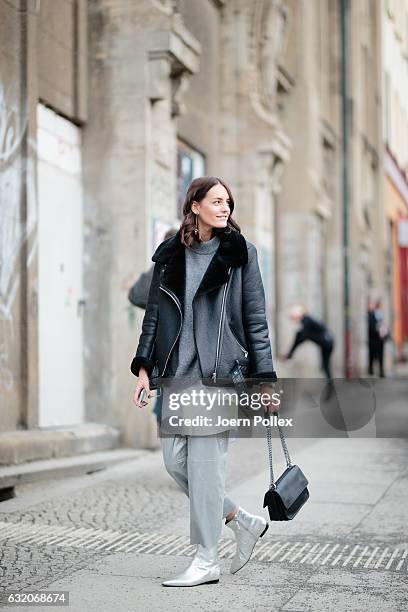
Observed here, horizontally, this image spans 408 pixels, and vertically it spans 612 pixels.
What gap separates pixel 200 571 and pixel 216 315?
1259 millimetres

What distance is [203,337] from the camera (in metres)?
5.40

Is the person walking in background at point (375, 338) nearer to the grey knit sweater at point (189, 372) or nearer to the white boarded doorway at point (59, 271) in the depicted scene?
the white boarded doorway at point (59, 271)

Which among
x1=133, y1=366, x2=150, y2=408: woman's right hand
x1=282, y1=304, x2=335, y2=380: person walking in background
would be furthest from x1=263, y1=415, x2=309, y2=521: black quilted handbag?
x1=282, y1=304, x2=335, y2=380: person walking in background

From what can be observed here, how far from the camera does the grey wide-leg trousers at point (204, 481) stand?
5371 mm

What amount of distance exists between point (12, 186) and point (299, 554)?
182 inches

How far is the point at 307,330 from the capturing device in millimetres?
17672

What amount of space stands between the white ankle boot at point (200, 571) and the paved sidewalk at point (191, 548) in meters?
0.04

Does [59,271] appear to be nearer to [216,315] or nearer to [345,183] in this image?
[216,315]

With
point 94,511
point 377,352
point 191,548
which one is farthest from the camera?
point 377,352

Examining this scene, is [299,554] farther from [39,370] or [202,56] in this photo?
[202,56]

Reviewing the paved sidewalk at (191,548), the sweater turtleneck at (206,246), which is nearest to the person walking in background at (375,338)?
the paved sidewalk at (191,548)

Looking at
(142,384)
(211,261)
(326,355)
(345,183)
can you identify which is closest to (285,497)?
(142,384)

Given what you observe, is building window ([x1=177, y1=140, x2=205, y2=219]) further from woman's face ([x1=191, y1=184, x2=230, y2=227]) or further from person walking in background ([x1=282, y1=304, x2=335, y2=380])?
woman's face ([x1=191, y1=184, x2=230, y2=227])

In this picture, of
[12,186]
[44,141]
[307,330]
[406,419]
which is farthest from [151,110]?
[307,330]
